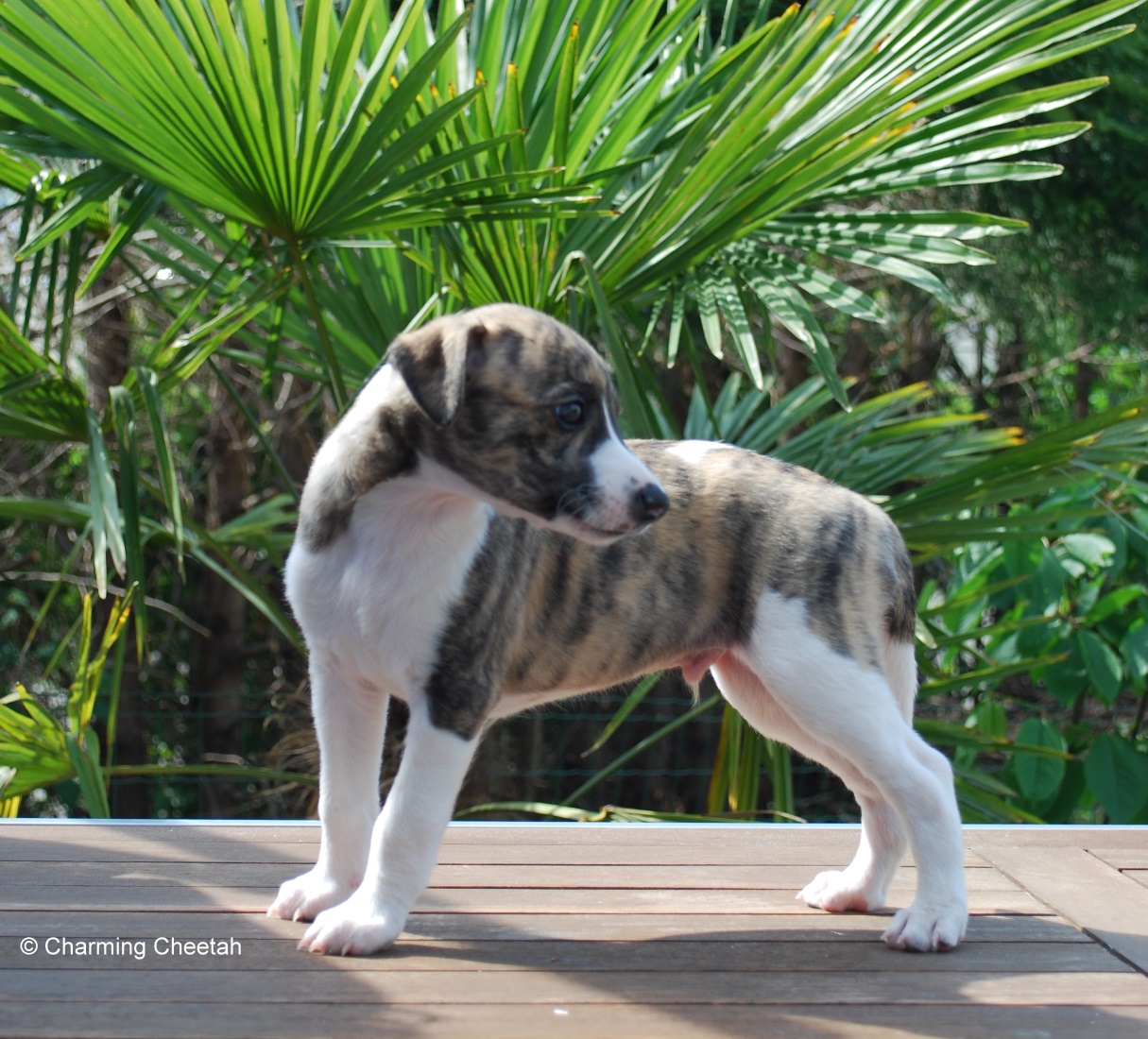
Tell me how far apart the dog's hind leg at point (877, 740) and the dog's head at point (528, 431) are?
50 cm

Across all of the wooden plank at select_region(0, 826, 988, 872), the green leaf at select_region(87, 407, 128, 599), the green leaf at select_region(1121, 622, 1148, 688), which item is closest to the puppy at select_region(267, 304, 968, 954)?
the wooden plank at select_region(0, 826, 988, 872)

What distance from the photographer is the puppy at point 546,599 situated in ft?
7.31

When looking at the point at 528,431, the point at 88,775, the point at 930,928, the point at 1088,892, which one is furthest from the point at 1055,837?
the point at 88,775

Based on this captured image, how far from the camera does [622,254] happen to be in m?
3.49

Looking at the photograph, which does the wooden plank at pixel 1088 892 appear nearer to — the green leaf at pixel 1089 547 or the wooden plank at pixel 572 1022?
the wooden plank at pixel 572 1022

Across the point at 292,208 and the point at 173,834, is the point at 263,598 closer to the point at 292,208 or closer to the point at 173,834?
the point at 173,834

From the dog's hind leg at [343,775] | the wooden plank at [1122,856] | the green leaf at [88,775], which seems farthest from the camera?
the green leaf at [88,775]

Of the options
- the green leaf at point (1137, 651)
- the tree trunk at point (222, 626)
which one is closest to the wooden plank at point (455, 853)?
the green leaf at point (1137, 651)

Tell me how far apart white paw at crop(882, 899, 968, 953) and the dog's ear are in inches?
52.9

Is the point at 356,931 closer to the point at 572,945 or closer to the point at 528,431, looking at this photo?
the point at 572,945

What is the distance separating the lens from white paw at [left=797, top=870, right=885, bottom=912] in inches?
109

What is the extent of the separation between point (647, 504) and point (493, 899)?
3.57 feet

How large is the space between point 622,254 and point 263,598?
161 centimetres

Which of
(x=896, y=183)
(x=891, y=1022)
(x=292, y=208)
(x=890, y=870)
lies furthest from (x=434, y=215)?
(x=891, y=1022)
